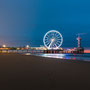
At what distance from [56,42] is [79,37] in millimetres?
24576

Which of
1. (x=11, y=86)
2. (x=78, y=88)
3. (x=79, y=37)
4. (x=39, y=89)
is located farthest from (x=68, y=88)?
(x=79, y=37)

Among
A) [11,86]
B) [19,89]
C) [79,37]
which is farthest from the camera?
[79,37]

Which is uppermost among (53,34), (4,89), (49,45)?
(53,34)

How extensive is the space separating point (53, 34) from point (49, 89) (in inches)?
1533

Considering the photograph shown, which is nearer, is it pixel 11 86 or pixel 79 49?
pixel 11 86

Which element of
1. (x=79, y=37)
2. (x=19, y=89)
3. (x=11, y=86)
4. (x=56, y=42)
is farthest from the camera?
(x=79, y=37)

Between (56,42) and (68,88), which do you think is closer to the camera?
(68,88)

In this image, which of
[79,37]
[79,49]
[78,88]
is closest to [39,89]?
[78,88]

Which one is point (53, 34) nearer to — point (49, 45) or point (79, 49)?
point (49, 45)

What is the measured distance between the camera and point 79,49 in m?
57.9

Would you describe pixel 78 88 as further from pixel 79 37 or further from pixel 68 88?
pixel 79 37

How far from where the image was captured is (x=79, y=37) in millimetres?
62188

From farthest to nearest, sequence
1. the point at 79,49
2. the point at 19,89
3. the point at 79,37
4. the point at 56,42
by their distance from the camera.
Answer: the point at 79,37 < the point at 79,49 < the point at 56,42 < the point at 19,89

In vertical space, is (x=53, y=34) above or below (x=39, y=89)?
above
